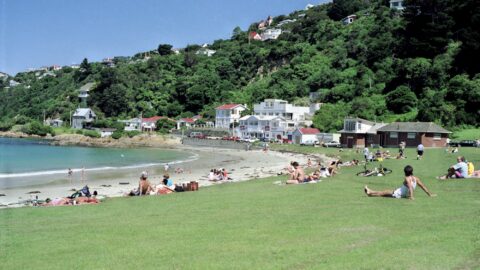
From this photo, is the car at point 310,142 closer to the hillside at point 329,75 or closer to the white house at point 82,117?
the hillside at point 329,75

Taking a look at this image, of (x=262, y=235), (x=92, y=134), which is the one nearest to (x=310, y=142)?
(x=92, y=134)

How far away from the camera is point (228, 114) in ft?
313

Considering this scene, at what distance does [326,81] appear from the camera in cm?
9162

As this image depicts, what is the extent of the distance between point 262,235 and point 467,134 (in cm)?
5134

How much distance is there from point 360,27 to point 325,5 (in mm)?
48750

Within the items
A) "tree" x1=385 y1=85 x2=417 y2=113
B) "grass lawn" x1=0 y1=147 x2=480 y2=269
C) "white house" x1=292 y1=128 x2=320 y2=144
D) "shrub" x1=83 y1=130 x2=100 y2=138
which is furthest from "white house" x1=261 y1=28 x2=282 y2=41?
"grass lawn" x1=0 y1=147 x2=480 y2=269

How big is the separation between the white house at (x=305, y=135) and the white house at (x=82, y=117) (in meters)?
63.4

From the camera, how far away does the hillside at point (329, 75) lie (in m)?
67.8

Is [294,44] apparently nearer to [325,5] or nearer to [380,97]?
[325,5]

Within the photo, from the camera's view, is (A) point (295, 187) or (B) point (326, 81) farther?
(B) point (326, 81)

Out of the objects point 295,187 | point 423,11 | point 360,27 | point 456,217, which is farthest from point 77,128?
point 456,217

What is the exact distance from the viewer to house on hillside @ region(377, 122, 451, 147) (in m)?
48.9

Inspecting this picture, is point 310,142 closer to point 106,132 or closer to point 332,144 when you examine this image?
point 332,144

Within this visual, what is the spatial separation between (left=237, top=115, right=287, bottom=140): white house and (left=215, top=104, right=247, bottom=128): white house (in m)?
4.59
